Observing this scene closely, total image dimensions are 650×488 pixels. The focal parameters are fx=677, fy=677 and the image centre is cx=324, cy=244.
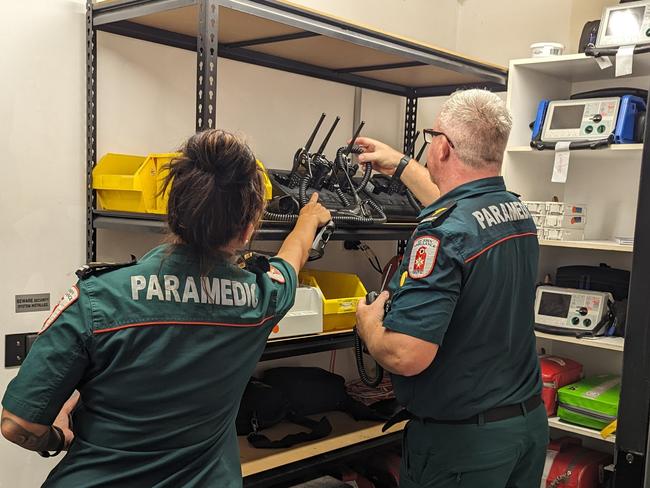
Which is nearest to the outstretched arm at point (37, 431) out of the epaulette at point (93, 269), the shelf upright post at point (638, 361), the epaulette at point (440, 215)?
the epaulette at point (93, 269)

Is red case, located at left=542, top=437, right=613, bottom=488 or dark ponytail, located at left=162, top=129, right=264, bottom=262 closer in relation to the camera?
dark ponytail, located at left=162, top=129, right=264, bottom=262

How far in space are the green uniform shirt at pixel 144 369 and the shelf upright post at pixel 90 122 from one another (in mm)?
932

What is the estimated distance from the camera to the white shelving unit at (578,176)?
3016 millimetres

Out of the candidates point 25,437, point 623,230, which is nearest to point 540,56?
point 623,230

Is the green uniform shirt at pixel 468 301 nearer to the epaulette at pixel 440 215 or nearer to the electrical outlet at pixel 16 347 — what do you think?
the epaulette at pixel 440 215

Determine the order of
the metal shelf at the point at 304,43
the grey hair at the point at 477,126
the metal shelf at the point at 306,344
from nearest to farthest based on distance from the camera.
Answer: the grey hair at the point at 477,126 < the metal shelf at the point at 304,43 < the metal shelf at the point at 306,344

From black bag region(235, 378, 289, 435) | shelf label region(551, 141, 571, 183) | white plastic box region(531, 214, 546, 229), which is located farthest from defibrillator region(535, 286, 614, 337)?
black bag region(235, 378, 289, 435)

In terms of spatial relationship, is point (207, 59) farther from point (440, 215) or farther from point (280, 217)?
point (440, 215)

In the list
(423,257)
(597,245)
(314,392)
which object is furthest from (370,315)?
(597,245)

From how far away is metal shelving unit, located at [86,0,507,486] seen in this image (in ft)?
6.21

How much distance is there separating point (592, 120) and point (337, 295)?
4.30 feet

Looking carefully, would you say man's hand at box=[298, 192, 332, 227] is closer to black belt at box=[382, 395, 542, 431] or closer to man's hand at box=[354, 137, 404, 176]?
man's hand at box=[354, 137, 404, 176]

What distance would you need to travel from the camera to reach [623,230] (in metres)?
3.12

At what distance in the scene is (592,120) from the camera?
2.84 m
